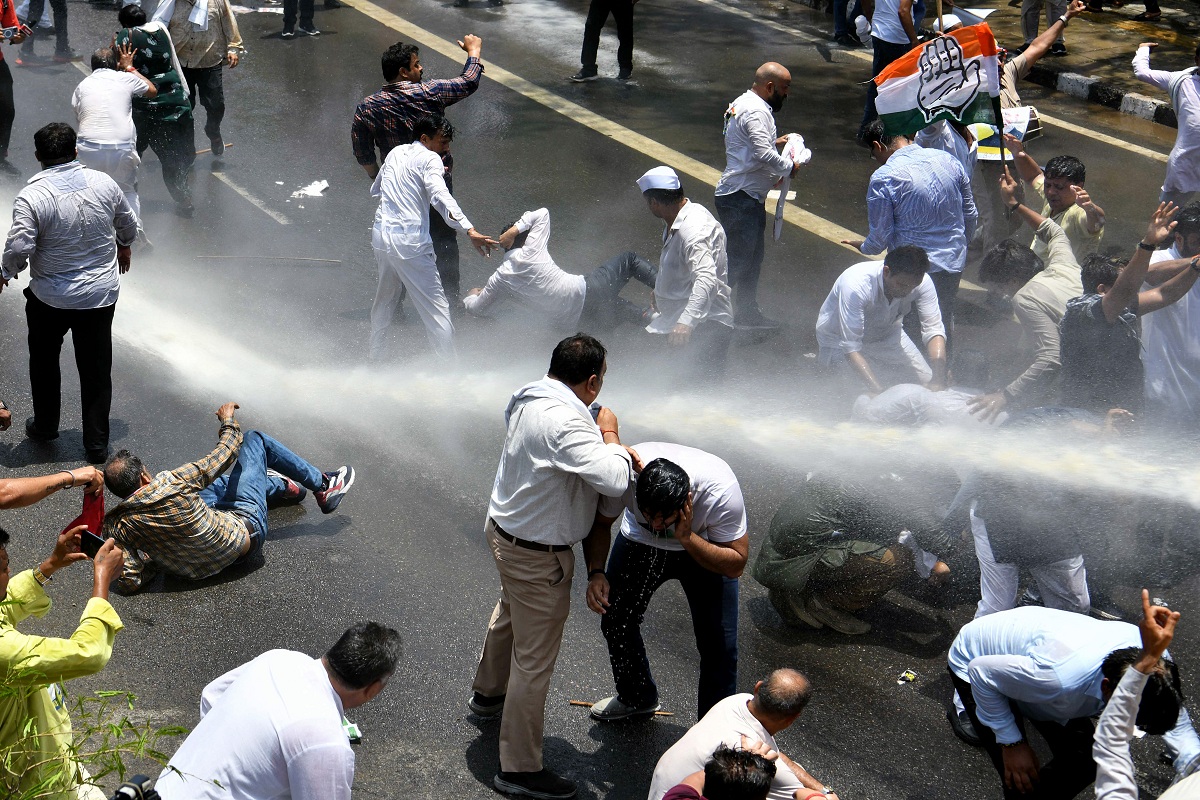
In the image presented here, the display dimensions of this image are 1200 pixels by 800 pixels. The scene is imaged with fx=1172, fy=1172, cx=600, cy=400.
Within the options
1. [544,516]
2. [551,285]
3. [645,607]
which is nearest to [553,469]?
[544,516]

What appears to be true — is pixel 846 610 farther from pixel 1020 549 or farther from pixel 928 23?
pixel 928 23

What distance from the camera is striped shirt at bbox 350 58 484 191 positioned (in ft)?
26.0

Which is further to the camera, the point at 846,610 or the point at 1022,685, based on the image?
the point at 846,610

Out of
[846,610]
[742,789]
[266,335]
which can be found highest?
[742,789]

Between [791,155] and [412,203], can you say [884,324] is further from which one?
[412,203]

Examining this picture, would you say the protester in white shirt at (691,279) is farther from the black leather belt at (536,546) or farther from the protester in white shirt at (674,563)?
the black leather belt at (536,546)

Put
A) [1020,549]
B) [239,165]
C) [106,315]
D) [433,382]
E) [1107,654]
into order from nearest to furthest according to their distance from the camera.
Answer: [1107,654] → [1020,549] → [106,315] → [433,382] → [239,165]

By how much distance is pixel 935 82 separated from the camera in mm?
7711

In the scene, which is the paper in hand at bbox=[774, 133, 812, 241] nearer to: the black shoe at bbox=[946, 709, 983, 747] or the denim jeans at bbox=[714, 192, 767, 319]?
the denim jeans at bbox=[714, 192, 767, 319]

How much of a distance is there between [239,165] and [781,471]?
21.4 feet

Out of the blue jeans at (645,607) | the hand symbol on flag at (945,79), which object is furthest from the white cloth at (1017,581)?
the hand symbol on flag at (945,79)

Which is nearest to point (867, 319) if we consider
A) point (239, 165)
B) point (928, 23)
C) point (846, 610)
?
point (846, 610)

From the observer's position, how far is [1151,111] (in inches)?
462

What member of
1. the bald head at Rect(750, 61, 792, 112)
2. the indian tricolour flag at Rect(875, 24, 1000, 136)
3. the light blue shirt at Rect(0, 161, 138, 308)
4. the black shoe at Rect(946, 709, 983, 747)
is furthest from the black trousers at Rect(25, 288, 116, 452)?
the indian tricolour flag at Rect(875, 24, 1000, 136)
